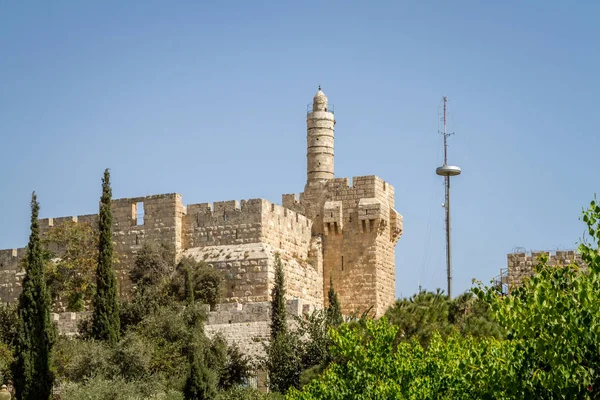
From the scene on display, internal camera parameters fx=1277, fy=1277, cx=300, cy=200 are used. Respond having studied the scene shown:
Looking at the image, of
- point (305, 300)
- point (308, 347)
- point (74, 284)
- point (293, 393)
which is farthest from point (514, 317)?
point (74, 284)

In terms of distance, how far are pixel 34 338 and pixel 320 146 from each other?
11559 mm

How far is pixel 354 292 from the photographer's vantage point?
3472 cm

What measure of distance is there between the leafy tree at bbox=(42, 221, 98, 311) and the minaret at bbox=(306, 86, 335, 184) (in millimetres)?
6294

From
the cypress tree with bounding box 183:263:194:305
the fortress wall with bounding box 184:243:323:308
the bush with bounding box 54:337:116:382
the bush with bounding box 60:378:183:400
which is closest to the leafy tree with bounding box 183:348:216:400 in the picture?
the bush with bounding box 60:378:183:400

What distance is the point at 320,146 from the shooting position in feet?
117

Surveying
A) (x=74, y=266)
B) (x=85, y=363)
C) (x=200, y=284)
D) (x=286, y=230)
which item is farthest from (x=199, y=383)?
(x=74, y=266)

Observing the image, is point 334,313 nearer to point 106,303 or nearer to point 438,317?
point 438,317

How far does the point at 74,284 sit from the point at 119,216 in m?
2.27

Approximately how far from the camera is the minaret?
117 ft

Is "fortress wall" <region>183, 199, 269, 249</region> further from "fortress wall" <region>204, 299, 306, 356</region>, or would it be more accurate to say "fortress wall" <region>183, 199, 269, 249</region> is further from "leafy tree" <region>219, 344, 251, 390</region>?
"leafy tree" <region>219, 344, 251, 390</region>

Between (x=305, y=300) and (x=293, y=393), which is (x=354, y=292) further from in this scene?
(x=293, y=393)

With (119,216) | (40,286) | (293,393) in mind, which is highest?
(119,216)

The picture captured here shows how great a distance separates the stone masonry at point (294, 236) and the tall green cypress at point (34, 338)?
183 inches

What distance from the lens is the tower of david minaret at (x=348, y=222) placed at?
3475cm
